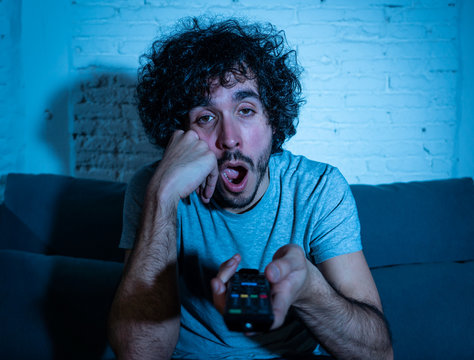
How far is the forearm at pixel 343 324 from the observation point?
743 millimetres

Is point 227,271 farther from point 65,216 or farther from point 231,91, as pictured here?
point 65,216

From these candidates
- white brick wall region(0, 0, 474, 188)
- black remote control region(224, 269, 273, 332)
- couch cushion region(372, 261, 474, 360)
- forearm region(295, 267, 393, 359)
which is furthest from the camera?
white brick wall region(0, 0, 474, 188)

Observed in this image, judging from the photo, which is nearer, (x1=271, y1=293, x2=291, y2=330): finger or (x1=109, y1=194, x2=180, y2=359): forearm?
(x1=271, y1=293, x2=291, y2=330): finger

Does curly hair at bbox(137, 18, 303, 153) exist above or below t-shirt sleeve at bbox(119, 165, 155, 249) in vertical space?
above

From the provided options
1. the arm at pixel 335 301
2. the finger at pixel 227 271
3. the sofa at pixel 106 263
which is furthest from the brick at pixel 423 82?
the finger at pixel 227 271

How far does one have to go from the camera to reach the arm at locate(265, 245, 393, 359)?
0.59 metres

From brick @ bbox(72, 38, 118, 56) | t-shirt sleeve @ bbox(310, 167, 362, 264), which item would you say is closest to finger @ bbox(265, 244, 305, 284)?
t-shirt sleeve @ bbox(310, 167, 362, 264)

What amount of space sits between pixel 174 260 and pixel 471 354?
1064 mm

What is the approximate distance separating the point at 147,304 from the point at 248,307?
0.48 m

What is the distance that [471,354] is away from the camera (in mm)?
1079

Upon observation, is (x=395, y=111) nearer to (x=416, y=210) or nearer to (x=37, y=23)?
(x=416, y=210)

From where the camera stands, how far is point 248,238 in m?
1.07

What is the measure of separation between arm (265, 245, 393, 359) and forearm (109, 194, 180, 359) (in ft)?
1.20

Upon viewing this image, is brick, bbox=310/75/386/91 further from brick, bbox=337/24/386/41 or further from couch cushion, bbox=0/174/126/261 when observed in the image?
couch cushion, bbox=0/174/126/261
